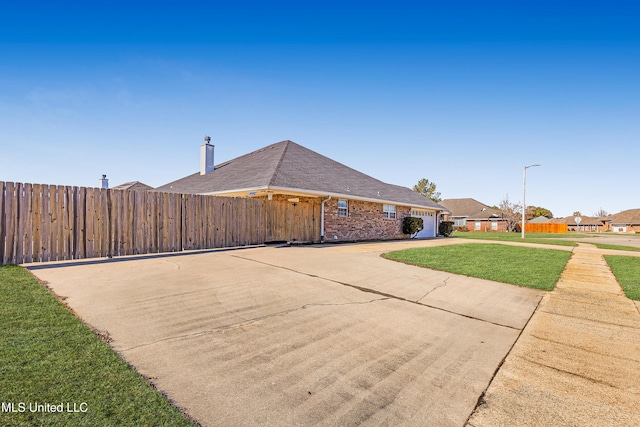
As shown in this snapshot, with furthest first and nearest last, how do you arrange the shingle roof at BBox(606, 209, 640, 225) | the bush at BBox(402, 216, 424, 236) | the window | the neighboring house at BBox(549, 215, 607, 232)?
the neighboring house at BBox(549, 215, 607, 232) → the shingle roof at BBox(606, 209, 640, 225) → the bush at BBox(402, 216, 424, 236) → the window

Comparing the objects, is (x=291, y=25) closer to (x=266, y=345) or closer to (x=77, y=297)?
(x=77, y=297)

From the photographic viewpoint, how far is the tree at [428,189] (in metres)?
59.5

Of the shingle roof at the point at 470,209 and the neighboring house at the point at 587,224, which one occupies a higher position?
the shingle roof at the point at 470,209

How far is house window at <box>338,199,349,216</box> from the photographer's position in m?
16.5

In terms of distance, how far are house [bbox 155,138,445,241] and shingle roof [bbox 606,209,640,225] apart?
255 ft

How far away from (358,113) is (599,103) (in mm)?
12445

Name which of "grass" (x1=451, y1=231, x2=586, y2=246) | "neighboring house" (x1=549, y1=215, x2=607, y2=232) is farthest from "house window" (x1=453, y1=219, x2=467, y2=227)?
"neighboring house" (x1=549, y1=215, x2=607, y2=232)

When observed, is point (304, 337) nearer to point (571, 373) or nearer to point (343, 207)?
point (571, 373)

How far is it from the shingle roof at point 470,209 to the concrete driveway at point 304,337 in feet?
167

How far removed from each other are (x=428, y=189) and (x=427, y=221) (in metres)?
36.2

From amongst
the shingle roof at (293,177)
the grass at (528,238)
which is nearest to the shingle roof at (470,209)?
the grass at (528,238)

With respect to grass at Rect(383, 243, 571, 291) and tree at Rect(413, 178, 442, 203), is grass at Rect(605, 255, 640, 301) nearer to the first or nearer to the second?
grass at Rect(383, 243, 571, 291)

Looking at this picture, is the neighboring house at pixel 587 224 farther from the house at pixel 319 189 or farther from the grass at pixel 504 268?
the grass at pixel 504 268

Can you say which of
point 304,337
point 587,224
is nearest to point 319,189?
point 304,337
